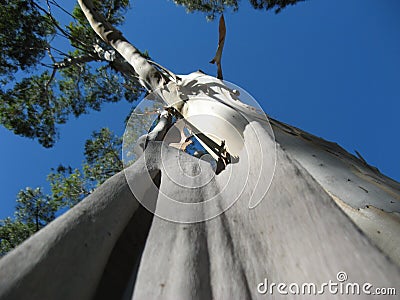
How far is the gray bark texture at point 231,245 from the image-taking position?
0.40m

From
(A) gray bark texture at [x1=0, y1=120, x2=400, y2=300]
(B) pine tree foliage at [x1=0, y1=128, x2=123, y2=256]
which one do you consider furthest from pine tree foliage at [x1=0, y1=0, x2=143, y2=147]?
(A) gray bark texture at [x1=0, y1=120, x2=400, y2=300]

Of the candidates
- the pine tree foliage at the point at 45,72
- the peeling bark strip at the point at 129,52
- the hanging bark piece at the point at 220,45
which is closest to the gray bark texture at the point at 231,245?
A: the hanging bark piece at the point at 220,45

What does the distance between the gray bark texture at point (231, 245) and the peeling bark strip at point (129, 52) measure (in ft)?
3.72

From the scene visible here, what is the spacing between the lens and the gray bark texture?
1.32 feet

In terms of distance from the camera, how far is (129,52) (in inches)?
88.2

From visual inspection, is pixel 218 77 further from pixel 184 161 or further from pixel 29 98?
pixel 29 98

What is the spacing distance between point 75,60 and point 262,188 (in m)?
4.70

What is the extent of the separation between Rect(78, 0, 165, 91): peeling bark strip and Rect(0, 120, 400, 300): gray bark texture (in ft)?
3.72

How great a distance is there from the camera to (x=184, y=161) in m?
1.00

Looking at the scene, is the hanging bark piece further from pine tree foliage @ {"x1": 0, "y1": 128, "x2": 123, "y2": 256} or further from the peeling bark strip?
pine tree foliage @ {"x1": 0, "y1": 128, "x2": 123, "y2": 256}

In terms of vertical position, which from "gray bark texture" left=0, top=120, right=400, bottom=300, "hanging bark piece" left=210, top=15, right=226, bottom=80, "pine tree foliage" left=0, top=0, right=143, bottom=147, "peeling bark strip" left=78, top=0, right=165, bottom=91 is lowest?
"gray bark texture" left=0, top=120, right=400, bottom=300

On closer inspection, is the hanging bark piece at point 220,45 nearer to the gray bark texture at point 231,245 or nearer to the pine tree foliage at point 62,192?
the gray bark texture at point 231,245

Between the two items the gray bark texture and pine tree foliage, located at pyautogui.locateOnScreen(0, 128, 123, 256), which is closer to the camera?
the gray bark texture

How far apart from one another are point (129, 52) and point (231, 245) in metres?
1.99
